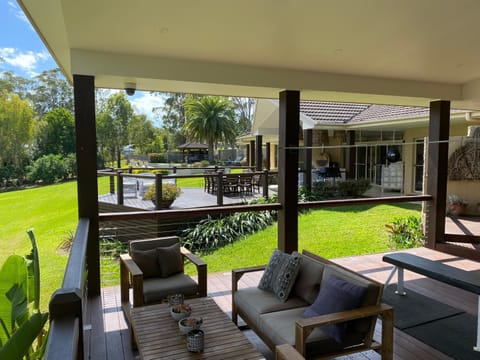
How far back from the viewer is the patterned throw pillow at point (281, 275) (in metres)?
3.12

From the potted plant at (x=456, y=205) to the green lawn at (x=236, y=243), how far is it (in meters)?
1.29

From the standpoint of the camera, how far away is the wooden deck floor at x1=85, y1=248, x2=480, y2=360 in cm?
298

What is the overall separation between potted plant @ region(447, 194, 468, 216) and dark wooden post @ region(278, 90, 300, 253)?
17.7 feet

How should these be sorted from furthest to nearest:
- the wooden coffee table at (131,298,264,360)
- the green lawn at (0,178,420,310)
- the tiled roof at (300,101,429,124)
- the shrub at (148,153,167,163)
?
1. the shrub at (148,153,167,163)
2. the tiled roof at (300,101,429,124)
3. the green lawn at (0,178,420,310)
4. the wooden coffee table at (131,298,264,360)

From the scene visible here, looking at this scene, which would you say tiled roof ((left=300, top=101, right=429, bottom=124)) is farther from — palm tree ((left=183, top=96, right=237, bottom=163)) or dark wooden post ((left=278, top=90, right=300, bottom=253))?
palm tree ((left=183, top=96, right=237, bottom=163))

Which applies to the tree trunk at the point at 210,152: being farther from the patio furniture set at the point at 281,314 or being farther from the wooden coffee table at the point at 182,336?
the wooden coffee table at the point at 182,336

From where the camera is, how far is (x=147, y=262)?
3.79 metres

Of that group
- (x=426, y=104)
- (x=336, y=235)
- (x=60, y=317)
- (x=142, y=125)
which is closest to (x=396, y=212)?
(x=336, y=235)

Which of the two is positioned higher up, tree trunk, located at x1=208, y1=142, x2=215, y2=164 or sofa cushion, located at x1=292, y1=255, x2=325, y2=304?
tree trunk, located at x1=208, y1=142, x2=215, y2=164

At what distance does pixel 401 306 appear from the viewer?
3836mm

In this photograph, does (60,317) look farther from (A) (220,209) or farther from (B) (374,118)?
(B) (374,118)

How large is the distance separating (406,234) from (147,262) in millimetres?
6114

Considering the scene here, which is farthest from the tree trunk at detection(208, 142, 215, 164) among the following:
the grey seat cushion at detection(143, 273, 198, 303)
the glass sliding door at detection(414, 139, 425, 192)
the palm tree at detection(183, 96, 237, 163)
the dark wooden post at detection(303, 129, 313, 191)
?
the grey seat cushion at detection(143, 273, 198, 303)

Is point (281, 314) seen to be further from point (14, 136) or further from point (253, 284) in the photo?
point (14, 136)
